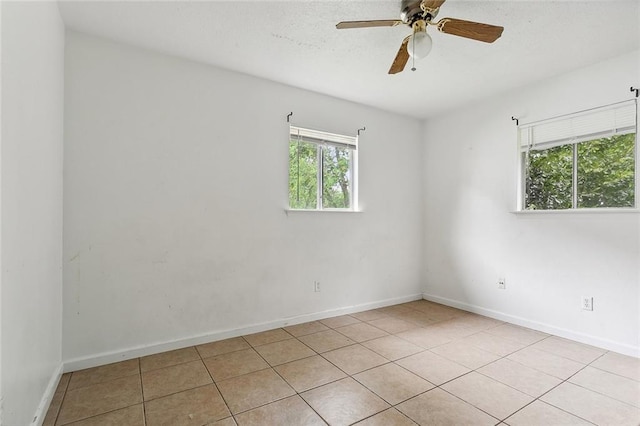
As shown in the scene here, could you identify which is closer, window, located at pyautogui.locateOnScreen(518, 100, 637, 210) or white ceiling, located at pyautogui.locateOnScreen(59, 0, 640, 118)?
white ceiling, located at pyautogui.locateOnScreen(59, 0, 640, 118)

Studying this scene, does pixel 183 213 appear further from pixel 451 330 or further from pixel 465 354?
pixel 451 330

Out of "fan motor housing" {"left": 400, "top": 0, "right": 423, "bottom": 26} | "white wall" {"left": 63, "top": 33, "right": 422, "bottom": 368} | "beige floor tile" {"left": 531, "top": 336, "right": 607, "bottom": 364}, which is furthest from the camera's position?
"beige floor tile" {"left": 531, "top": 336, "right": 607, "bottom": 364}

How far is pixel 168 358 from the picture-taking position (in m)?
2.50

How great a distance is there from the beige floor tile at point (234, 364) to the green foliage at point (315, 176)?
1.49m

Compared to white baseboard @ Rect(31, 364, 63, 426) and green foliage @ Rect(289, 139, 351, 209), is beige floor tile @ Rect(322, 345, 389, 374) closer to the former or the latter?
green foliage @ Rect(289, 139, 351, 209)

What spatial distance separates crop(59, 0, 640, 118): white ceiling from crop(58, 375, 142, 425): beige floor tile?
2.50m

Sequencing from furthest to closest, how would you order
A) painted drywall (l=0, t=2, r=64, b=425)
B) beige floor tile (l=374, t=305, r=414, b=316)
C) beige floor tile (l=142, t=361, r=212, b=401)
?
1. beige floor tile (l=374, t=305, r=414, b=316)
2. beige floor tile (l=142, t=361, r=212, b=401)
3. painted drywall (l=0, t=2, r=64, b=425)

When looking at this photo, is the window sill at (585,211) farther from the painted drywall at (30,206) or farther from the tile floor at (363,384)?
the painted drywall at (30,206)

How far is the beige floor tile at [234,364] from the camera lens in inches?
89.6

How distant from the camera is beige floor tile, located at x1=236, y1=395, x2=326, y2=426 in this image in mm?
1733

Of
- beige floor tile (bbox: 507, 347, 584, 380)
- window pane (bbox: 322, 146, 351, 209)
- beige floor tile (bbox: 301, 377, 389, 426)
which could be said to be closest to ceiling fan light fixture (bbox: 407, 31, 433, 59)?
window pane (bbox: 322, 146, 351, 209)

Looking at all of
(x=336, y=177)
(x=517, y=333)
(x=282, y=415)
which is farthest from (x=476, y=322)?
(x=282, y=415)

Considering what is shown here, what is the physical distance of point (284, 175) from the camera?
326 cm

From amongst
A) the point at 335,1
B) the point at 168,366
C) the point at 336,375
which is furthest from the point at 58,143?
the point at 336,375
